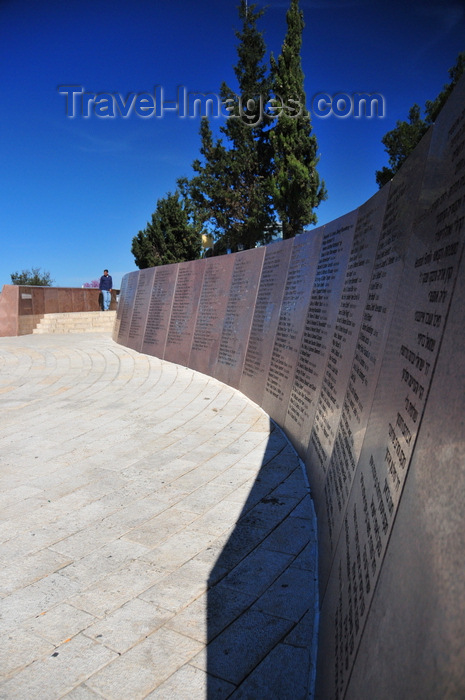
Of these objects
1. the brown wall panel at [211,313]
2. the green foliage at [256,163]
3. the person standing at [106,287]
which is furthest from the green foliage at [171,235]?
the brown wall panel at [211,313]

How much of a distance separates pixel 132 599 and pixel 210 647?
549 millimetres

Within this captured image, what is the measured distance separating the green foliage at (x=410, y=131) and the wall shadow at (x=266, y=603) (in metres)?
19.1

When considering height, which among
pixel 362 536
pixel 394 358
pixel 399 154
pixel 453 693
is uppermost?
pixel 399 154

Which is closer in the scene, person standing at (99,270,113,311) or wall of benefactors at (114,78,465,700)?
wall of benefactors at (114,78,465,700)

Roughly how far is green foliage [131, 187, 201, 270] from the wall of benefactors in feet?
107

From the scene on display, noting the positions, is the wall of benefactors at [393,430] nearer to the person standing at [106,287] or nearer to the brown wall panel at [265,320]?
the brown wall panel at [265,320]

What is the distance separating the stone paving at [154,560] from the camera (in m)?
2.06

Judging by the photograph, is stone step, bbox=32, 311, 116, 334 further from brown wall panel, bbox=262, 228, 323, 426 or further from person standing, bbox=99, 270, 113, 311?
brown wall panel, bbox=262, 228, 323, 426

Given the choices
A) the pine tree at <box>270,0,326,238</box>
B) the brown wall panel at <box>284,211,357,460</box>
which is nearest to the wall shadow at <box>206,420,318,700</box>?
the brown wall panel at <box>284,211,357,460</box>

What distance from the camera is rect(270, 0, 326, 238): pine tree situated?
28.0 metres

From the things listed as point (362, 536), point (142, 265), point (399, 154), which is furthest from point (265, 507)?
point (142, 265)

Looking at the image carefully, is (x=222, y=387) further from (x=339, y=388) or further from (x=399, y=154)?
(x=399, y=154)

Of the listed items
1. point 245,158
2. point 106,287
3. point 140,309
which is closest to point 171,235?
point 245,158

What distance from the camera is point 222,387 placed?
787 centimetres
